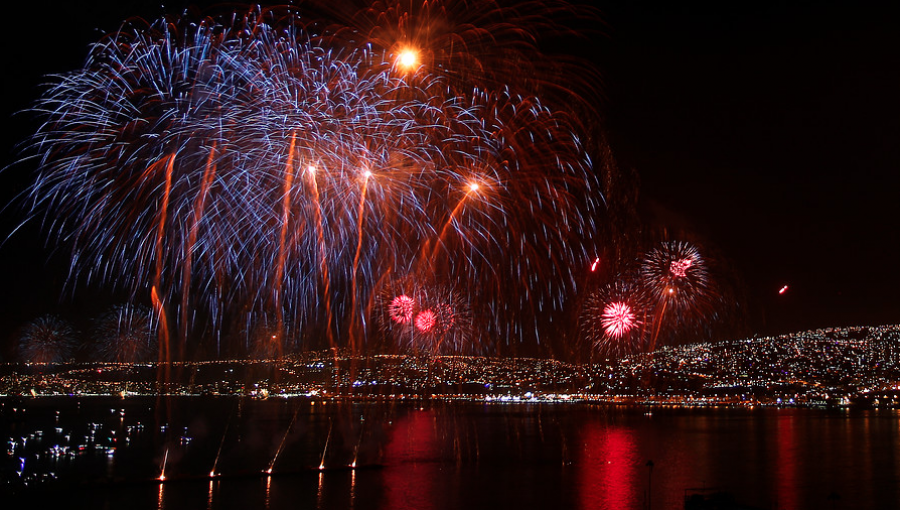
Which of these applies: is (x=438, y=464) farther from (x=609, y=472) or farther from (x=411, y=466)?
(x=609, y=472)

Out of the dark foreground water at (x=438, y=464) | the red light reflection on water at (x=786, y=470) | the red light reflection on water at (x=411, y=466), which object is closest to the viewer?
the dark foreground water at (x=438, y=464)

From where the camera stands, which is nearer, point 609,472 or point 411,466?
point 609,472

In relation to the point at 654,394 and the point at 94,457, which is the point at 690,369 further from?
the point at 94,457

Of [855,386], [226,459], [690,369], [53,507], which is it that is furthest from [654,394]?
[53,507]

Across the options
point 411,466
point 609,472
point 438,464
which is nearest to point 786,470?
point 609,472

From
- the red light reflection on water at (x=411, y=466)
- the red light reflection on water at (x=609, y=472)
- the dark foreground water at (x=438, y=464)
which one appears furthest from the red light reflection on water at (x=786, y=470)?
the red light reflection on water at (x=411, y=466)

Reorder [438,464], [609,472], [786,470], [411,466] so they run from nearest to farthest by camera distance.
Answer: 1. [609,472]
2. [411,466]
3. [438,464]
4. [786,470]

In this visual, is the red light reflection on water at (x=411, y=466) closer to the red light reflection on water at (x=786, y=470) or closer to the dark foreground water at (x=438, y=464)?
the dark foreground water at (x=438, y=464)
